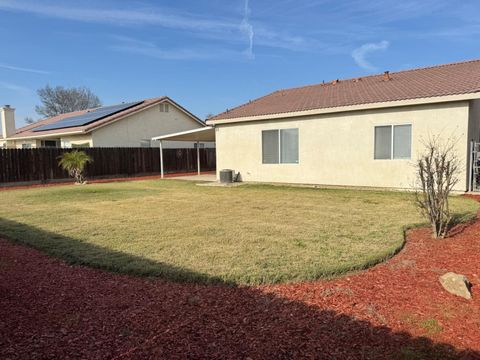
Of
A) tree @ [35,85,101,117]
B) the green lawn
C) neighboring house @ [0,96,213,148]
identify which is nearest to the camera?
the green lawn

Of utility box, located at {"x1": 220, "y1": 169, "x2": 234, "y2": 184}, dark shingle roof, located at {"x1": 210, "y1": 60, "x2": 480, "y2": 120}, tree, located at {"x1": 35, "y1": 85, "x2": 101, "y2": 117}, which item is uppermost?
tree, located at {"x1": 35, "y1": 85, "x2": 101, "y2": 117}

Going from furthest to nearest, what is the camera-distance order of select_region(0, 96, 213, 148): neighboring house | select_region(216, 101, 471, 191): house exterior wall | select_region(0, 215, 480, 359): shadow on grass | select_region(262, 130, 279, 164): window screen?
select_region(0, 96, 213, 148): neighboring house, select_region(262, 130, 279, 164): window screen, select_region(216, 101, 471, 191): house exterior wall, select_region(0, 215, 480, 359): shadow on grass

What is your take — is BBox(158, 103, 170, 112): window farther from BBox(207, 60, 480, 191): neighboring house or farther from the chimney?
the chimney

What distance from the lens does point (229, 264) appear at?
16.2 feet

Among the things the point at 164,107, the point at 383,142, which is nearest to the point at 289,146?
the point at 383,142

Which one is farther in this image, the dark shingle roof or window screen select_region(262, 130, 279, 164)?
window screen select_region(262, 130, 279, 164)

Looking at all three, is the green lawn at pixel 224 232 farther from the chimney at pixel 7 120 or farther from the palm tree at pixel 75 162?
the chimney at pixel 7 120

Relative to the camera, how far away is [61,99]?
189 feet

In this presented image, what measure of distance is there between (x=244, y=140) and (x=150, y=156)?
10250 millimetres

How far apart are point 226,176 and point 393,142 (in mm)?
7299

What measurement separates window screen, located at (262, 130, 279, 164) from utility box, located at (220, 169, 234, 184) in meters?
1.69

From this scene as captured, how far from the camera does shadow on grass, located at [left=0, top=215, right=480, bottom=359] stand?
2.91 meters

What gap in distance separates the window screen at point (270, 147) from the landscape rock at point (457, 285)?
11.6 metres

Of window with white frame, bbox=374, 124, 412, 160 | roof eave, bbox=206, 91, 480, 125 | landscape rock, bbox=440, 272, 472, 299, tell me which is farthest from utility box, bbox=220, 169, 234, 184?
landscape rock, bbox=440, 272, 472, 299
